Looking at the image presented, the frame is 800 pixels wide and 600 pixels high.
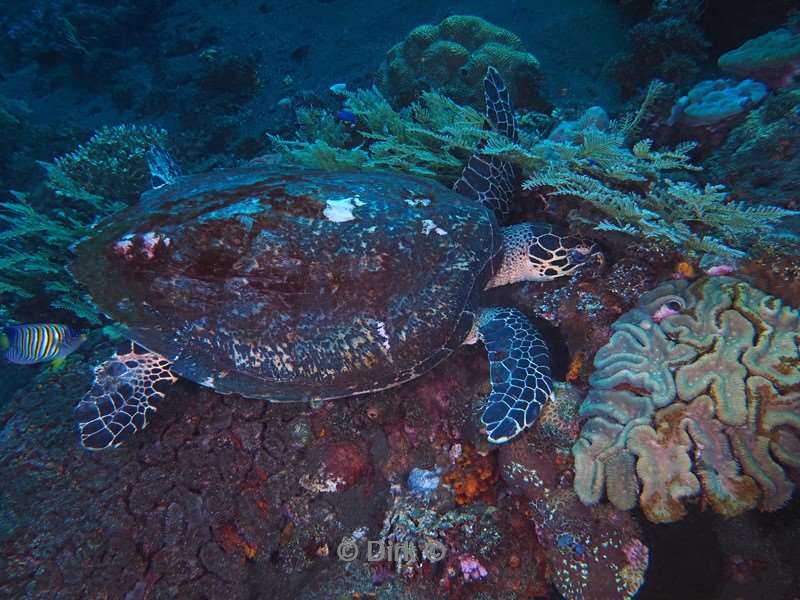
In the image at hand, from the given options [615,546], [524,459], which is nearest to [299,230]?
[524,459]

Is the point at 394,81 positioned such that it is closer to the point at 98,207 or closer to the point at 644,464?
the point at 98,207

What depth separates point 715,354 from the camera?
2336 millimetres

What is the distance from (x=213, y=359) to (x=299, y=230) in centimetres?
111

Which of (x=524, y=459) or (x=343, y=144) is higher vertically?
(x=343, y=144)

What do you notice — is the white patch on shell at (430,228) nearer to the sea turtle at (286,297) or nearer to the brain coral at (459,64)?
the sea turtle at (286,297)

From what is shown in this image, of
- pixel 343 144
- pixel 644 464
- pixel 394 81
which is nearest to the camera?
pixel 644 464

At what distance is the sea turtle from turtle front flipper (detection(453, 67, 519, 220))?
956mm

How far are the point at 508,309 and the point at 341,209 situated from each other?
1.56m

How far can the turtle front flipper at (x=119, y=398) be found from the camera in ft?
9.41

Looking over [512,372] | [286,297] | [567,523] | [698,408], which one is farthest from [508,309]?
[286,297]

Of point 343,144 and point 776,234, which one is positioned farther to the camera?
point 343,144

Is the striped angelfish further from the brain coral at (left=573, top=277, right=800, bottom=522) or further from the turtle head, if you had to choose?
the brain coral at (left=573, top=277, right=800, bottom=522)

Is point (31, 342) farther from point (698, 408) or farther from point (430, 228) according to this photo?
point (698, 408)

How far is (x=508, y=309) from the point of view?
3.26m
